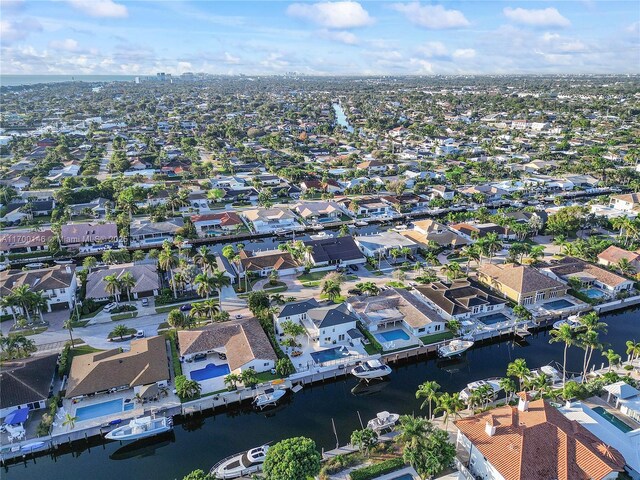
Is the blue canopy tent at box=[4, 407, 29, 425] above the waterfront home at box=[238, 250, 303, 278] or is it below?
below

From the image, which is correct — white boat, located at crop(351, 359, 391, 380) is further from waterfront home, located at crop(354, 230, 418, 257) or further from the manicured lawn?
waterfront home, located at crop(354, 230, 418, 257)

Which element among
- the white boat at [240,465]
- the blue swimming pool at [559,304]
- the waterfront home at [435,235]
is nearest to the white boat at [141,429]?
the white boat at [240,465]

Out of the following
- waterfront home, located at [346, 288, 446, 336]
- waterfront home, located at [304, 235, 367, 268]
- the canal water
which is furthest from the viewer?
waterfront home, located at [304, 235, 367, 268]

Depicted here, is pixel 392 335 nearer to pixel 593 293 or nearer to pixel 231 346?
pixel 231 346

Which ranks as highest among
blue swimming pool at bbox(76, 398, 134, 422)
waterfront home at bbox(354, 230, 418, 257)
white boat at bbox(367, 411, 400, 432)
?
waterfront home at bbox(354, 230, 418, 257)

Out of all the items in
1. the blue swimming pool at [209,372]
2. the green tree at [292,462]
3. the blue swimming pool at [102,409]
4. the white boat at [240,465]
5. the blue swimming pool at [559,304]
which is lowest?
the white boat at [240,465]

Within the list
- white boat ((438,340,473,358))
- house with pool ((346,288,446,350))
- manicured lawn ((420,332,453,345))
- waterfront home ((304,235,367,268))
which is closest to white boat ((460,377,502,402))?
white boat ((438,340,473,358))

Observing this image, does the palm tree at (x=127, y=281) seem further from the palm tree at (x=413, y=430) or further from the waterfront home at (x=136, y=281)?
the palm tree at (x=413, y=430)
